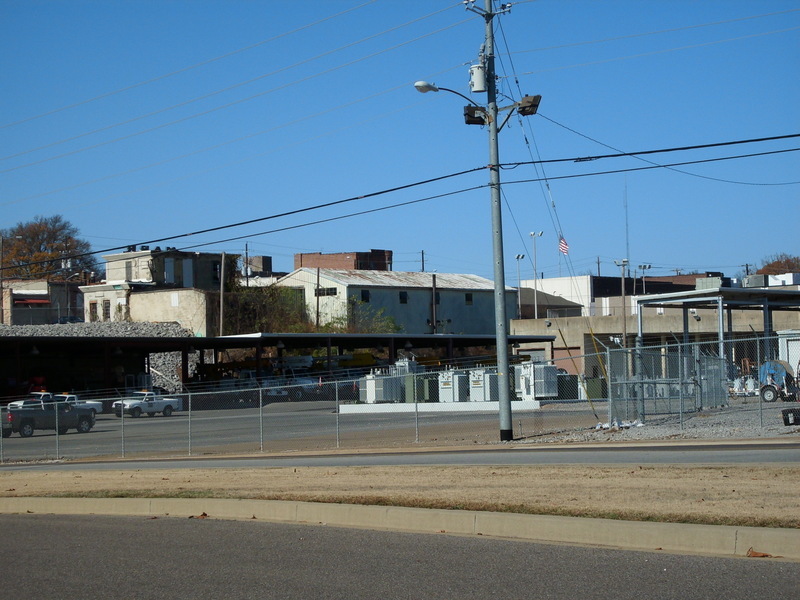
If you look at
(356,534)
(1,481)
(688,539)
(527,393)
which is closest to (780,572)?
(688,539)

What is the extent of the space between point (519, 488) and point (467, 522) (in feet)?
7.21

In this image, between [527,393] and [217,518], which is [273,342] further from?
[217,518]

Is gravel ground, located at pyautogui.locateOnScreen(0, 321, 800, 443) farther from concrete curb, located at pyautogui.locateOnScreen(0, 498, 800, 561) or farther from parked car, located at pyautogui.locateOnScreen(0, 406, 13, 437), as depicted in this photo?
parked car, located at pyautogui.locateOnScreen(0, 406, 13, 437)

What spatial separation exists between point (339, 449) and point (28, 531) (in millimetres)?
13832

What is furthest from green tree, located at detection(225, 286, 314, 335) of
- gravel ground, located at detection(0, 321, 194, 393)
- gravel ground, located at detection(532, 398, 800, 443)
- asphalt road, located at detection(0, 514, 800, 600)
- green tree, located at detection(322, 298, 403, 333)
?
asphalt road, located at detection(0, 514, 800, 600)

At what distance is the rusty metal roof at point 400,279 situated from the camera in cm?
8275

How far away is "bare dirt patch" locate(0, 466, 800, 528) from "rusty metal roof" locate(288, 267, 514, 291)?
213ft

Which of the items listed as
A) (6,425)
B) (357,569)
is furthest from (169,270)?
(357,569)

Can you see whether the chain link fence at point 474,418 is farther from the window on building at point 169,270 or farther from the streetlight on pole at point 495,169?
the window on building at point 169,270

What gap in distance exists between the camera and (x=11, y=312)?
82.2 meters

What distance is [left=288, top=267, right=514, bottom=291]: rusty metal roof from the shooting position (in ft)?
271

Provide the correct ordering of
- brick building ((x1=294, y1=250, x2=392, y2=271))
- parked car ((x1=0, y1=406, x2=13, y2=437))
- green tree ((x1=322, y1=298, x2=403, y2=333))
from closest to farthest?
parked car ((x1=0, y1=406, x2=13, y2=437))
green tree ((x1=322, y1=298, x2=403, y2=333))
brick building ((x1=294, y1=250, x2=392, y2=271))

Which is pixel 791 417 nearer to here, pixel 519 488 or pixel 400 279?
pixel 519 488

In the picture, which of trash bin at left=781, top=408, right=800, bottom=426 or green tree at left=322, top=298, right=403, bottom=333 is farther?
green tree at left=322, top=298, right=403, bottom=333
